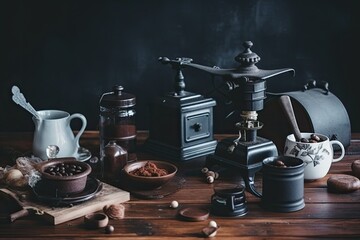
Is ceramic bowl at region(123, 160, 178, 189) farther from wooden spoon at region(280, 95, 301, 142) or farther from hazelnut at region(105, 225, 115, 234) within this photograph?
wooden spoon at region(280, 95, 301, 142)

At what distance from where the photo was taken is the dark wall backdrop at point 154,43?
2.82m

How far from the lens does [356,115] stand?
2.93 metres

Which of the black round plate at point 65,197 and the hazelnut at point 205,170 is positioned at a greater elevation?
the black round plate at point 65,197

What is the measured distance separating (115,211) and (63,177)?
0.18 metres

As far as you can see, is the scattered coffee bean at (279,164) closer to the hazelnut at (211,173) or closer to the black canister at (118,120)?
the hazelnut at (211,173)

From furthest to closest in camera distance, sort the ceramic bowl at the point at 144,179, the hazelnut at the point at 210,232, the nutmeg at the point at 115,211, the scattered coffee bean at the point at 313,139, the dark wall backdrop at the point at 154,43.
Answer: the dark wall backdrop at the point at 154,43
the scattered coffee bean at the point at 313,139
the ceramic bowl at the point at 144,179
the nutmeg at the point at 115,211
the hazelnut at the point at 210,232

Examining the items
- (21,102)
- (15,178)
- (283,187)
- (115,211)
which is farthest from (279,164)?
(21,102)

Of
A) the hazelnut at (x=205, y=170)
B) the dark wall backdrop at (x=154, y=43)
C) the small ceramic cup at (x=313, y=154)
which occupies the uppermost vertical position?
the dark wall backdrop at (x=154, y=43)

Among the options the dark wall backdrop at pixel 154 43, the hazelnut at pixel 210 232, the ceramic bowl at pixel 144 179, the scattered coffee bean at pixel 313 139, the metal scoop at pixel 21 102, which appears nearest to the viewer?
the hazelnut at pixel 210 232

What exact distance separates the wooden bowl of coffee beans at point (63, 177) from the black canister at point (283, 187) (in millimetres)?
522

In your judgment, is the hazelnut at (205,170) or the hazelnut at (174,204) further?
the hazelnut at (205,170)

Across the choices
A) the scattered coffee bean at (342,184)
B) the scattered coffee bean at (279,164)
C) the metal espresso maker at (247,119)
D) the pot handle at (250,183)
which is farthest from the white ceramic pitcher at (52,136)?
the scattered coffee bean at (342,184)

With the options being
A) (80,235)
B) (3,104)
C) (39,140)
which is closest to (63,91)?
(3,104)

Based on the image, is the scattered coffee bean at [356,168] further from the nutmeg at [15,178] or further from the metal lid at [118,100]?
the nutmeg at [15,178]
